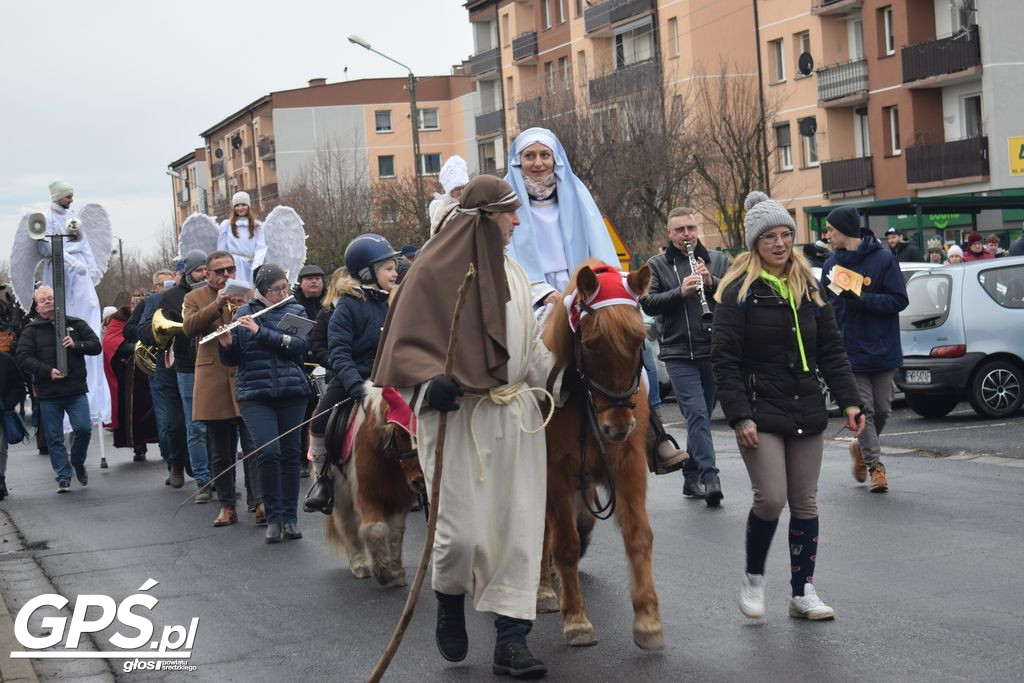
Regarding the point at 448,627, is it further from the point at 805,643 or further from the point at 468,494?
the point at 805,643

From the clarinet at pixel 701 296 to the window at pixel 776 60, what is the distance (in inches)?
1709

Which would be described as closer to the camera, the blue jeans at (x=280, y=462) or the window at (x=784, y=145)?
the blue jeans at (x=280, y=462)

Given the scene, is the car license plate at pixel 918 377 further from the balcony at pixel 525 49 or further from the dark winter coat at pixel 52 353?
the balcony at pixel 525 49

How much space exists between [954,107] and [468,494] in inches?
1701

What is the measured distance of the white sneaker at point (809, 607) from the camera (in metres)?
7.26

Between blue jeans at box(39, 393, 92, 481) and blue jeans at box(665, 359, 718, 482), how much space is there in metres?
7.09

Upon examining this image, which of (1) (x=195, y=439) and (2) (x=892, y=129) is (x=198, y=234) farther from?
(2) (x=892, y=129)

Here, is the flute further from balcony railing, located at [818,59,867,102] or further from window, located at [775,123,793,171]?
window, located at [775,123,793,171]

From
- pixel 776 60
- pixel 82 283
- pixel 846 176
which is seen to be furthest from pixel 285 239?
pixel 776 60

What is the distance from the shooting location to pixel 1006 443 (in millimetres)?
14125

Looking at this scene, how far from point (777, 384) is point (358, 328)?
347 centimetres

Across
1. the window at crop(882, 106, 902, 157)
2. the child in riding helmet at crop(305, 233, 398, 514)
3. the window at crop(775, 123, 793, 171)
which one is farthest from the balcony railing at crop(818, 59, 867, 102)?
the child in riding helmet at crop(305, 233, 398, 514)

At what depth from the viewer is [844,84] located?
4928cm

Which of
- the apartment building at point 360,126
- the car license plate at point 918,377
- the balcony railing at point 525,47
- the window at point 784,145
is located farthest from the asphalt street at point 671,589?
the apartment building at point 360,126
